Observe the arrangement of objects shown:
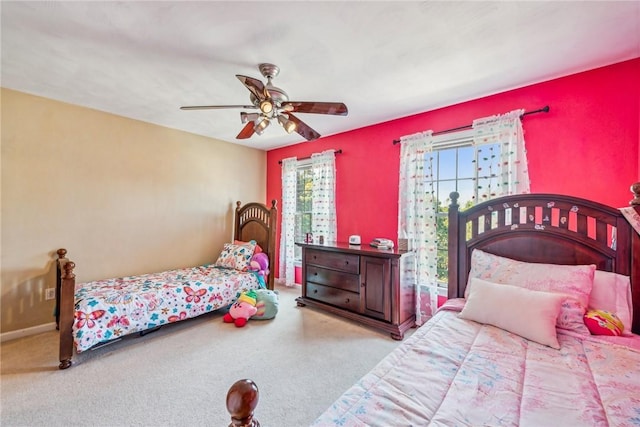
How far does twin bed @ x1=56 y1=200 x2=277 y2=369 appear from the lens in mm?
2316

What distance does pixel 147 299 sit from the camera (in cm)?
277

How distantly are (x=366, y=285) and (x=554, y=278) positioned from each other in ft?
5.53

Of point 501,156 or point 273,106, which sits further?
point 501,156

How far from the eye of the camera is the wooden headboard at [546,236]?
68.9 inches

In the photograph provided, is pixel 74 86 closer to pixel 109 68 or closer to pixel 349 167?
pixel 109 68

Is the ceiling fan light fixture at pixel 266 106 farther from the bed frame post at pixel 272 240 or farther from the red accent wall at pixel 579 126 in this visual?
the bed frame post at pixel 272 240

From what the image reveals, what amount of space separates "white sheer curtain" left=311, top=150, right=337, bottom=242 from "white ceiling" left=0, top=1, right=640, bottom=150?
1310mm

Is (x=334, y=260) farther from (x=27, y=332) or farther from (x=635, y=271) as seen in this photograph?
(x=27, y=332)

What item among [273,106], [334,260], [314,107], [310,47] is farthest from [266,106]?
[334,260]

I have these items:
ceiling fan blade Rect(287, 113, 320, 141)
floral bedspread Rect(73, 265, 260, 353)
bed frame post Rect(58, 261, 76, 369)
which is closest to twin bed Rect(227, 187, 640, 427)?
ceiling fan blade Rect(287, 113, 320, 141)

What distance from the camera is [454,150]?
3.12 meters

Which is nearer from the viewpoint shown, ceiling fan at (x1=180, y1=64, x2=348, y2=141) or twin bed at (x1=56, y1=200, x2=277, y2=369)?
ceiling fan at (x1=180, y1=64, x2=348, y2=141)

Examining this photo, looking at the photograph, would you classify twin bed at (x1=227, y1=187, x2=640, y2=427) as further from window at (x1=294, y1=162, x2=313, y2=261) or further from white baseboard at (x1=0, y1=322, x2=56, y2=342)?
white baseboard at (x1=0, y1=322, x2=56, y2=342)

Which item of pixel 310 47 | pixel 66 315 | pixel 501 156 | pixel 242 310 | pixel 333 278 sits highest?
pixel 310 47
